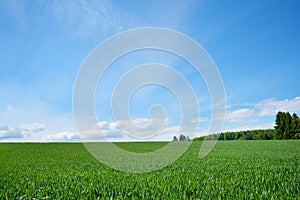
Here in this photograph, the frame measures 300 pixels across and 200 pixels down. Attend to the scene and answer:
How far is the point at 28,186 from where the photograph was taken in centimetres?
815

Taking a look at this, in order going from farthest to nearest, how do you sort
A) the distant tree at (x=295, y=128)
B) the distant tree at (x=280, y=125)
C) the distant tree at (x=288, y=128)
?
the distant tree at (x=280, y=125)
the distant tree at (x=288, y=128)
the distant tree at (x=295, y=128)

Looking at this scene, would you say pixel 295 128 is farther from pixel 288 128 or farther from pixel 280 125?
pixel 280 125

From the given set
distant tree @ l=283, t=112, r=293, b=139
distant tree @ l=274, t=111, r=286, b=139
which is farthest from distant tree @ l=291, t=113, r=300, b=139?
distant tree @ l=274, t=111, r=286, b=139

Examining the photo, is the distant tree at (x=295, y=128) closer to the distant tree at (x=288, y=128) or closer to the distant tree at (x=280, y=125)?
the distant tree at (x=288, y=128)

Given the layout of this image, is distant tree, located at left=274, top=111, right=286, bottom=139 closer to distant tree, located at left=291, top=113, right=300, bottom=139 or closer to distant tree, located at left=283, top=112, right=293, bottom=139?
distant tree, located at left=283, top=112, right=293, bottom=139

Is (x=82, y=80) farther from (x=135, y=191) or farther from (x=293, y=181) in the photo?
(x=293, y=181)

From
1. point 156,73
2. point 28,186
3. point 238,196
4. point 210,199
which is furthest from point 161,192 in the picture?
point 156,73

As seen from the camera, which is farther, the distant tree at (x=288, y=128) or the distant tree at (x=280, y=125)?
the distant tree at (x=280, y=125)

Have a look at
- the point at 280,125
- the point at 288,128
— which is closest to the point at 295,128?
the point at 288,128

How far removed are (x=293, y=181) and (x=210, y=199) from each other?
3.56 m

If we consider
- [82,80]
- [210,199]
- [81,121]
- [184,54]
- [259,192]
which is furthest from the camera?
[184,54]

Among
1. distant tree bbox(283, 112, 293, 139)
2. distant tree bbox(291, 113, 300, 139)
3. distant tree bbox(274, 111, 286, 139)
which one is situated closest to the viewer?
distant tree bbox(291, 113, 300, 139)

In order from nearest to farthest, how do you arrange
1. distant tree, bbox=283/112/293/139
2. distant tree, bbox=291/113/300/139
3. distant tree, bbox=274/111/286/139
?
distant tree, bbox=291/113/300/139 < distant tree, bbox=283/112/293/139 < distant tree, bbox=274/111/286/139

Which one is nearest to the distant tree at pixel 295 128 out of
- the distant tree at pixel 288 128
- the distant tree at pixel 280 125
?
the distant tree at pixel 288 128
